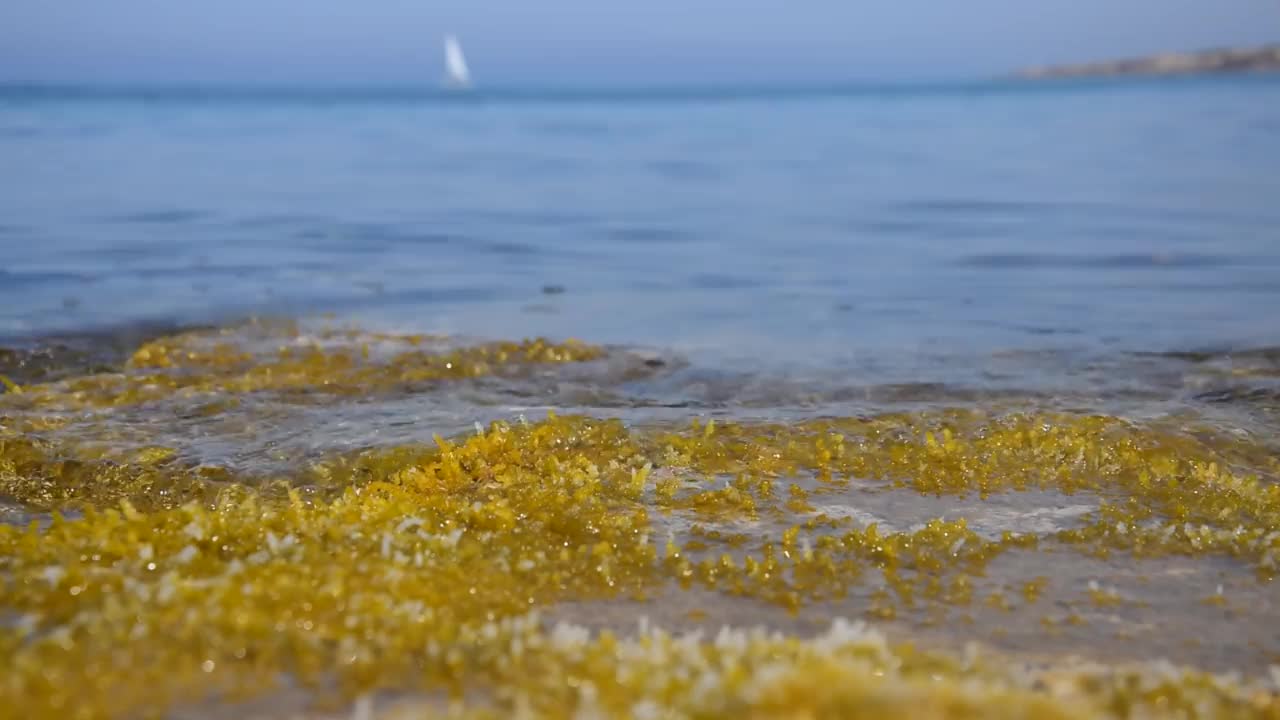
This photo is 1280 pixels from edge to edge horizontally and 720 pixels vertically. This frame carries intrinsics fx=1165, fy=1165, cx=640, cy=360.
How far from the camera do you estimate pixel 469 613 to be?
6328 mm

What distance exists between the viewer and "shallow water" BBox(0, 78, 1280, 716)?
7328 mm

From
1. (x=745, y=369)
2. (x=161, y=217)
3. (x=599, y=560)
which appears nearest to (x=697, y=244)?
(x=745, y=369)

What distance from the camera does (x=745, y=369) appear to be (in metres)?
15.5

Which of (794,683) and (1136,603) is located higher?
(794,683)

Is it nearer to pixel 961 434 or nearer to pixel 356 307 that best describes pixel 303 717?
pixel 961 434

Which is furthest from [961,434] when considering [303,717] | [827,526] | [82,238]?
[82,238]

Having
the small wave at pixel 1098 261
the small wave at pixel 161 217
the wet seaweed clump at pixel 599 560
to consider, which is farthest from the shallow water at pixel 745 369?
the small wave at pixel 161 217

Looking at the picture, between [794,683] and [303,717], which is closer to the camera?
[794,683]

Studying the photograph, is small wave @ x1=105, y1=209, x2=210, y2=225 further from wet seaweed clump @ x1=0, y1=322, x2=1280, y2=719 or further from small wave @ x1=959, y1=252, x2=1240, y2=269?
wet seaweed clump @ x1=0, y1=322, x2=1280, y2=719

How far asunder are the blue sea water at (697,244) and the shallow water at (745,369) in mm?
180

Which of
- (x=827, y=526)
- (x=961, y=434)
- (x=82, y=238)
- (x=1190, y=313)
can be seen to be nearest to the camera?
(x=827, y=526)

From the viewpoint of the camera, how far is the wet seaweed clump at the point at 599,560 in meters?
5.27

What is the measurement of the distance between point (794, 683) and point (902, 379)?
1037 cm

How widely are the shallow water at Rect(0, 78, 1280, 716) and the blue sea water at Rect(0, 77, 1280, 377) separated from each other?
18 centimetres
